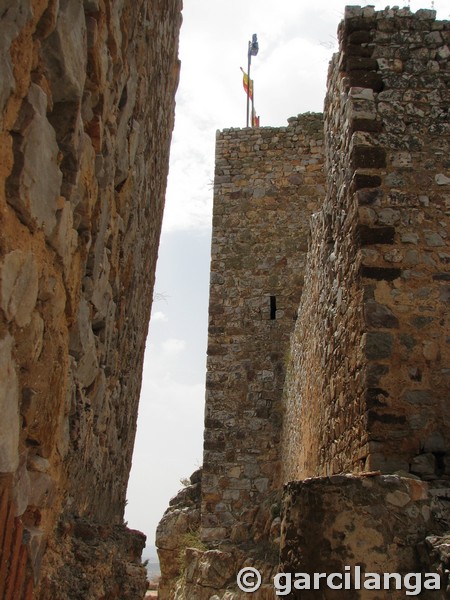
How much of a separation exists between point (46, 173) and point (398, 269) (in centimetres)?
327

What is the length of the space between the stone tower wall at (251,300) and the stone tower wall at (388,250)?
→ 4528 millimetres

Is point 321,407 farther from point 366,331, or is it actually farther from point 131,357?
point 131,357

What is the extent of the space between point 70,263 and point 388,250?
119 inches

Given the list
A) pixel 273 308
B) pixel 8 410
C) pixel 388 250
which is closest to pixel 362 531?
pixel 8 410

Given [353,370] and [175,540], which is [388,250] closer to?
[353,370]

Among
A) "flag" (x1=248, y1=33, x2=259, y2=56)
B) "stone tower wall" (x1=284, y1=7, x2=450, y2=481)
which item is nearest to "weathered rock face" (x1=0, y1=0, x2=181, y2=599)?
"stone tower wall" (x1=284, y1=7, x2=450, y2=481)

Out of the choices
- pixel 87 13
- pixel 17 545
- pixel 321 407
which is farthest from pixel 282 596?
pixel 321 407

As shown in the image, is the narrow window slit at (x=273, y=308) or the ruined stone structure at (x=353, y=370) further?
the narrow window slit at (x=273, y=308)

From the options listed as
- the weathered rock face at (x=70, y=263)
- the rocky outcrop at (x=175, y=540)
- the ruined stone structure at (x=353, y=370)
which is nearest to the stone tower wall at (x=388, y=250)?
the ruined stone structure at (x=353, y=370)

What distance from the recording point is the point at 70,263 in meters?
1.91

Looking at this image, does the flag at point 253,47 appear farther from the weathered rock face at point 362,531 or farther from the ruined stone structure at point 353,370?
the weathered rock face at point 362,531

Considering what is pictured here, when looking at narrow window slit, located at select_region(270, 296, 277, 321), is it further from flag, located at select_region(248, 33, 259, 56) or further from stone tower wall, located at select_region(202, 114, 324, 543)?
flag, located at select_region(248, 33, 259, 56)

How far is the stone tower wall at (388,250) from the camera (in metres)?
4.19

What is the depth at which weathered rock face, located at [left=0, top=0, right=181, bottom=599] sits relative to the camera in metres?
1.46
